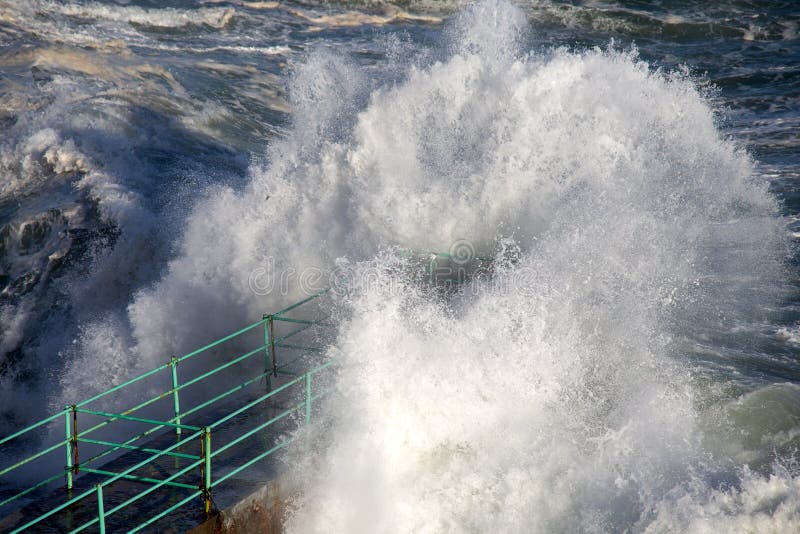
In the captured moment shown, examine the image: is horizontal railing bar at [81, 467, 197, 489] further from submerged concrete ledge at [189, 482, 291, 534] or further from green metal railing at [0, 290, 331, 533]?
submerged concrete ledge at [189, 482, 291, 534]

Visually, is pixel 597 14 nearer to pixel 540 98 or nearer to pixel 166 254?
pixel 540 98

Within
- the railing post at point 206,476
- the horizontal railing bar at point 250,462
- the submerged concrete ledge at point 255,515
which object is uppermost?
the railing post at point 206,476

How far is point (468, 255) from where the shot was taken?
8258 millimetres

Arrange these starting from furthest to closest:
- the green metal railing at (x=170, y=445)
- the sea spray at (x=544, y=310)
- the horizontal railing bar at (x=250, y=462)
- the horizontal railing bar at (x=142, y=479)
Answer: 1. the sea spray at (x=544, y=310)
2. the horizontal railing bar at (x=250, y=462)
3. the horizontal railing bar at (x=142, y=479)
4. the green metal railing at (x=170, y=445)

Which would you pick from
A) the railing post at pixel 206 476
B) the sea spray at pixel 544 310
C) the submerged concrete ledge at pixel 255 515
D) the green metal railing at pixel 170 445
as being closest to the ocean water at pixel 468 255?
the sea spray at pixel 544 310

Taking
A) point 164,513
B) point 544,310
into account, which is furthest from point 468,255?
point 164,513

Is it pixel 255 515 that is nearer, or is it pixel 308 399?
pixel 255 515

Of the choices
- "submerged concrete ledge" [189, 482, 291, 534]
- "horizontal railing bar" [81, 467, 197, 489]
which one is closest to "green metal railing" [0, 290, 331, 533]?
"horizontal railing bar" [81, 467, 197, 489]

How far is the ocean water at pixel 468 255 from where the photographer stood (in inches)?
211

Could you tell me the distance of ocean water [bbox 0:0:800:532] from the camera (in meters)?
5.36

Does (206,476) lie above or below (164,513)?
above

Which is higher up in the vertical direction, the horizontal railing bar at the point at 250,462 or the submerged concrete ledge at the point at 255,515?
the horizontal railing bar at the point at 250,462

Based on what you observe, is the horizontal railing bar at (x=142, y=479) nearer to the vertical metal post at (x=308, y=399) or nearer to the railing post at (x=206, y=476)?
the railing post at (x=206, y=476)

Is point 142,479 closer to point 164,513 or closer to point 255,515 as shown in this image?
point 164,513
